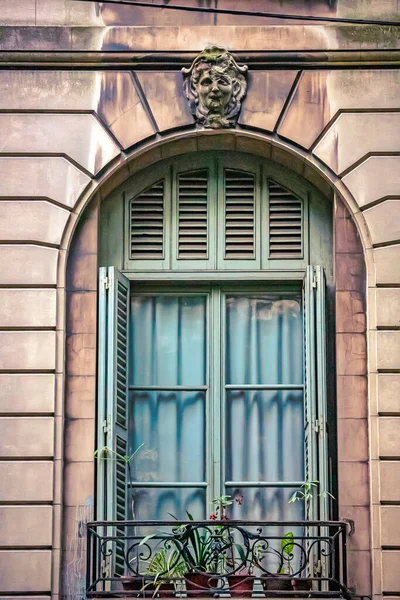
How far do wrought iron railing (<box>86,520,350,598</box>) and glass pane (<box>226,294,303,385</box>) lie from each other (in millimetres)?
1726

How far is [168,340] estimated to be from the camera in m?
17.1

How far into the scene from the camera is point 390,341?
16.1m

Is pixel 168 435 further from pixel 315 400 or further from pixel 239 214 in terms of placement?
pixel 239 214

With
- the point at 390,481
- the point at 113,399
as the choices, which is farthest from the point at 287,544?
the point at 113,399

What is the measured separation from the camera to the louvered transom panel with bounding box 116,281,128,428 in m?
16.5

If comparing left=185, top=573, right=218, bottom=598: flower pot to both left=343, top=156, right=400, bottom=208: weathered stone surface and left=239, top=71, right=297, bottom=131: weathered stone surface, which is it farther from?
left=239, top=71, right=297, bottom=131: weathered stone surface

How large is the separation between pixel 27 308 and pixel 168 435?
211cm

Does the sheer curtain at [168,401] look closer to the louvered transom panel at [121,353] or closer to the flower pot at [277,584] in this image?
the louvered transom panel at [121,353]

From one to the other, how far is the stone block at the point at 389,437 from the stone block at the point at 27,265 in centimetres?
383

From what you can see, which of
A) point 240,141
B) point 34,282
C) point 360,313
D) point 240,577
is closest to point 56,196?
point 34,282

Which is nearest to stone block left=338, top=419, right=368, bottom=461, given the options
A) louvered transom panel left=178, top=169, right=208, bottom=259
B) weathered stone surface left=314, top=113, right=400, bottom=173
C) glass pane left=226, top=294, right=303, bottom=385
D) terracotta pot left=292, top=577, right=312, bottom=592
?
glass pane left=226, top=294, right=303, bottom=385

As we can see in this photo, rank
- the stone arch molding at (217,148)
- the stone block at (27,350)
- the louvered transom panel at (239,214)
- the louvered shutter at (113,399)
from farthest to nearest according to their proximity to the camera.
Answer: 1. the louvered transom panel at (239,214)
2. the stone arch molding at (217,148)
3. the stone block at (27,350)
4. the louvered shutter at (113,399)

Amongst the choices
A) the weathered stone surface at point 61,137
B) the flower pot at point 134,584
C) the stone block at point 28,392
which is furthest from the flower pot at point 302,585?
the weathered stone surface at point 61,137

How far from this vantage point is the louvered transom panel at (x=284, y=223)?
56.0ft
